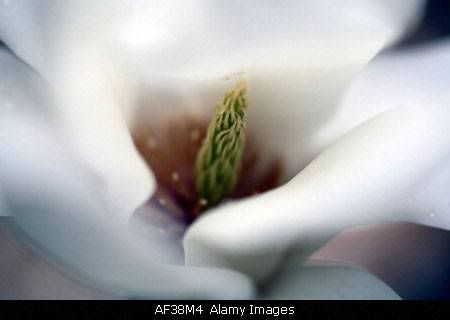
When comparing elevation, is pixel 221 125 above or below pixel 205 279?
above

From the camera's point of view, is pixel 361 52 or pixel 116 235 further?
pixel 361 52

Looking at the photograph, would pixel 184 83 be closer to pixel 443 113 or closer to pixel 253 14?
pixel 253 14

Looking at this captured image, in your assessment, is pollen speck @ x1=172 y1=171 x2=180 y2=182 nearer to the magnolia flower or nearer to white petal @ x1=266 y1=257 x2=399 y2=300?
the magnolia flower

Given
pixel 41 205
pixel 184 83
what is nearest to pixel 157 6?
pixel 184 83

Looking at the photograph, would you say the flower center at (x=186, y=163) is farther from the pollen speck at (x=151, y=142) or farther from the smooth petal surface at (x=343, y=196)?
the smooth petal surface at (x=343, y=196)

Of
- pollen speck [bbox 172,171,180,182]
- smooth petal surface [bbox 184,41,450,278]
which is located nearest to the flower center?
pollen speck [bbox 172,171,180,182]

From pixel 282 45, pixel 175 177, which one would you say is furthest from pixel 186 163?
pixel 282 45
